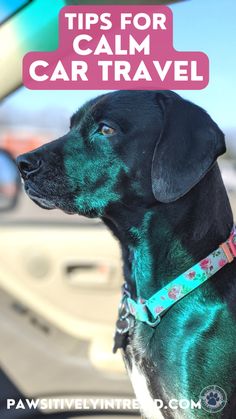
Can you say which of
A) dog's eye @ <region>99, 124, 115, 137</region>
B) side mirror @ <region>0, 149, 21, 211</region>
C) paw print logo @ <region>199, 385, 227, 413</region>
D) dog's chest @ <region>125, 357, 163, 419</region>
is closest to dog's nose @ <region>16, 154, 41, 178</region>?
dog's eye @ <region>99, 124, 115, 137</region>

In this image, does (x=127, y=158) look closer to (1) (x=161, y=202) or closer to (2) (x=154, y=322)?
(1) (x=161, y=202)

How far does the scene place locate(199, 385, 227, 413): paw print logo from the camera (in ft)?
7.10

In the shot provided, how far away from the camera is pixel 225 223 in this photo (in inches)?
83.6

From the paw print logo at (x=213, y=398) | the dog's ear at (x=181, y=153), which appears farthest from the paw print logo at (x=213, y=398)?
the dog's ear at (x=181, y=153)

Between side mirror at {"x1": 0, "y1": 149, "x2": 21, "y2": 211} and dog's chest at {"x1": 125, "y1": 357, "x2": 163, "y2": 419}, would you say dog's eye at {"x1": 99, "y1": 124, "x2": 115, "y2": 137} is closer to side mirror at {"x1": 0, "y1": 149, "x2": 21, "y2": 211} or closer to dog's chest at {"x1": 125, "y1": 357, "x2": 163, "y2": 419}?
side mirror at {"x1": 0, "y1": 149, "x2": 21, "y2": 211}

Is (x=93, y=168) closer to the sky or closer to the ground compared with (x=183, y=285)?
closer to the sky

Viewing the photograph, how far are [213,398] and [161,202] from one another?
572mm

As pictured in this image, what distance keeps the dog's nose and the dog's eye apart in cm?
18

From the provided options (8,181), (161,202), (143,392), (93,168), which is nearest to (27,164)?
(93,168)

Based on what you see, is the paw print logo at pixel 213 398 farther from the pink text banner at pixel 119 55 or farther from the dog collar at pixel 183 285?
the pink text banner at pixel 119 55

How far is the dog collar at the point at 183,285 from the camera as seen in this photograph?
2.10m

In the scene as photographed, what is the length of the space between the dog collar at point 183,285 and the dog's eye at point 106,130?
16.6 inches

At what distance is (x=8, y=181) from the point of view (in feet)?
8.41

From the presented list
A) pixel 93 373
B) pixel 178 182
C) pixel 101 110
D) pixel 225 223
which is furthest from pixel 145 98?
pixel 93 373
